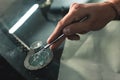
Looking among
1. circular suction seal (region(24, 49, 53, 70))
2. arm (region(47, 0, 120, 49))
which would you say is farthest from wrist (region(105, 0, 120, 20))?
circular suction seal (region(24, 49, 53, 70))

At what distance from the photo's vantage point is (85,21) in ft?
2.34

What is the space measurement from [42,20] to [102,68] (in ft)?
1.15

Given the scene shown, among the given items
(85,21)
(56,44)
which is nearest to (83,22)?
(85,21)

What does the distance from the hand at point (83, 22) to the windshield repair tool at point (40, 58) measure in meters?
0.02

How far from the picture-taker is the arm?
694 mm

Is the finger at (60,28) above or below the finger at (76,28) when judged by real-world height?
above

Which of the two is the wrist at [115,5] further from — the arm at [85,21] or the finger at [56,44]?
the finger at [56,44]

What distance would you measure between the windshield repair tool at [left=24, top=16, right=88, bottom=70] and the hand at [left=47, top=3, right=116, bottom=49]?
0.06 feet

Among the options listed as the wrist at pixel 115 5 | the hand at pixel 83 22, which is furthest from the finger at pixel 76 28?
the wrist at pixel 115 5

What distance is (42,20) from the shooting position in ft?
2.87

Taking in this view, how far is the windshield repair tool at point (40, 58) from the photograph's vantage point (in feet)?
2.26

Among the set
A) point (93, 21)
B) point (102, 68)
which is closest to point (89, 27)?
point (93, 21)

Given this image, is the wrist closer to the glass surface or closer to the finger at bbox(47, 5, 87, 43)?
the finger at bbox(47, 5, 87, 43)

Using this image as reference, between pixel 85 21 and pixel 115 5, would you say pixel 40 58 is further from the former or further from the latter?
pixel 115 5
